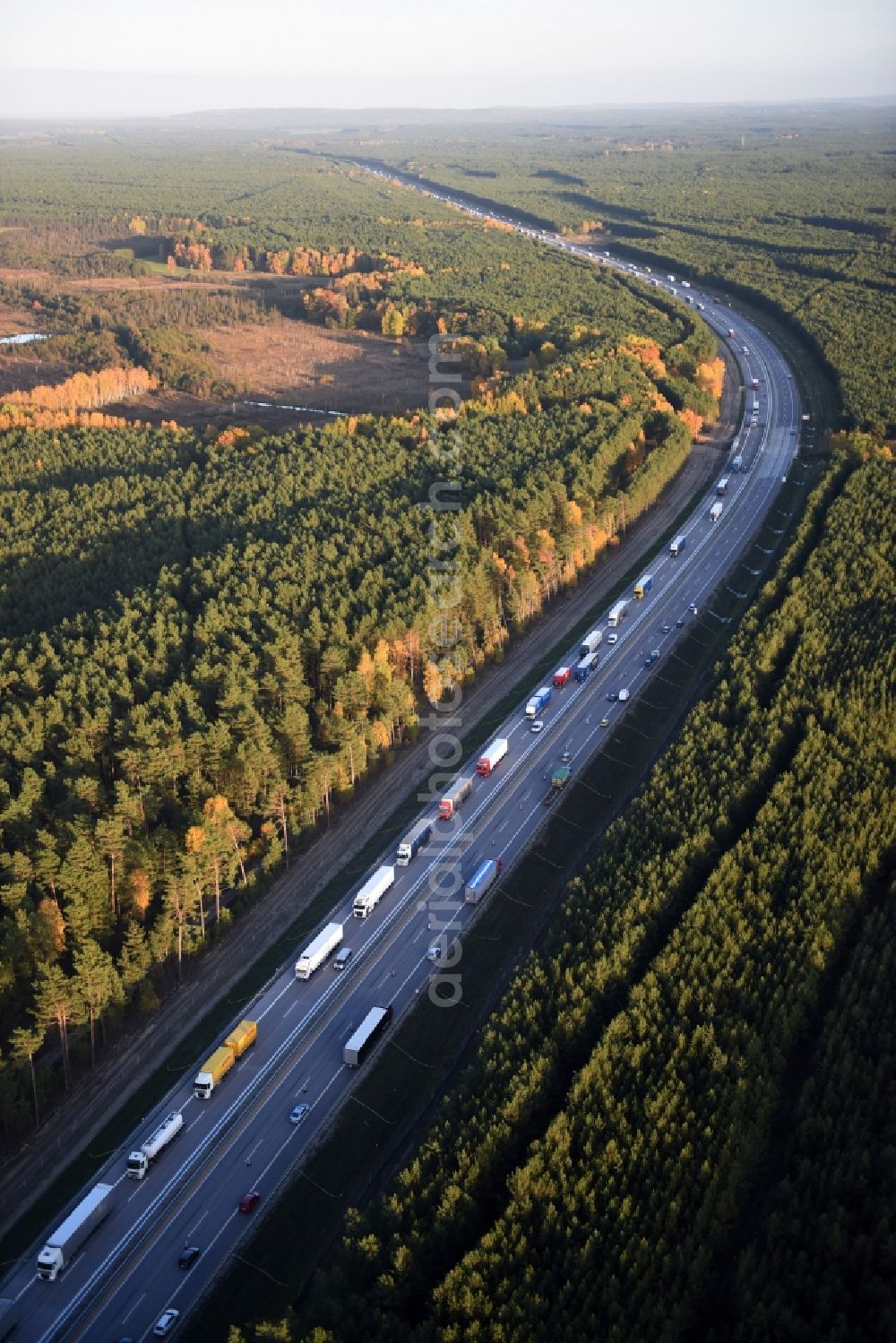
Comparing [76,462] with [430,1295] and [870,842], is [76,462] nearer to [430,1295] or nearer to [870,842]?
[870,842]

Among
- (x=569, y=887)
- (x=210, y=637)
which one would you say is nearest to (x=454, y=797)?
(x=569, y=887)

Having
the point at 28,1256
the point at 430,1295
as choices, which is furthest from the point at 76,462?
the point at 430,1295

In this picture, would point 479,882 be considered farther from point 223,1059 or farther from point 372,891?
point 223,1059

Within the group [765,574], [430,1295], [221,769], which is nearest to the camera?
[430,1295]

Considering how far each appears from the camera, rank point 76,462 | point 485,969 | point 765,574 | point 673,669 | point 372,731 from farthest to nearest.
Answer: point 76,462
point 765,574
point 673,669
point 372,731
point 485,969

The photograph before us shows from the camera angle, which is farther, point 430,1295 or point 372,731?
point 372,731

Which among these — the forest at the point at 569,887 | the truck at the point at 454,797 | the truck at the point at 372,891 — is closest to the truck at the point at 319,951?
the truck at the point at 372,891
